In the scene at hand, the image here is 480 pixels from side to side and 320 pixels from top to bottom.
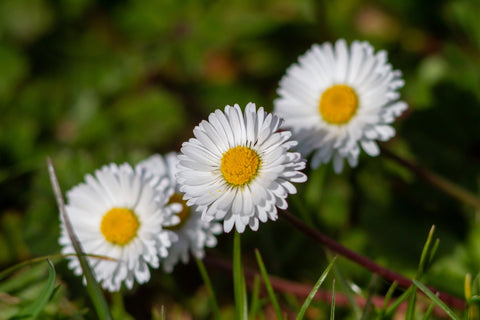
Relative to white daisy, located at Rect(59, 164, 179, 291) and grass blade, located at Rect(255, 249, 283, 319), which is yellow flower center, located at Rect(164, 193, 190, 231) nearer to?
white daisy, located at Rect(59, 164, 179, 291)

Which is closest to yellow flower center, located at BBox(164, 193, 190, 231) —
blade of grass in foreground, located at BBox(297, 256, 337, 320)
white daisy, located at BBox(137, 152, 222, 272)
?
white daisy, located at BBox(137, 152, 222, 272)

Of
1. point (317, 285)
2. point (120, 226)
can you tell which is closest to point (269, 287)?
point (317, 285)

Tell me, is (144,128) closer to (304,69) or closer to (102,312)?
(304,69)

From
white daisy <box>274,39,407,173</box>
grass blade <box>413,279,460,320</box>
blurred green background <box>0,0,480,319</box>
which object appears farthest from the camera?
blurred green background <box>0,0,480,319</box>

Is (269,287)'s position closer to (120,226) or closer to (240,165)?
(240,165)

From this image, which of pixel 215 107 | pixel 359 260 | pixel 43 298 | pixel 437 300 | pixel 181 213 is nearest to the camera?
pixel 437 300

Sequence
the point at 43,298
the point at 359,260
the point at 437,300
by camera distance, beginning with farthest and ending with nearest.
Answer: the point at 359,260
the point at 43,298
the point at 437,300
